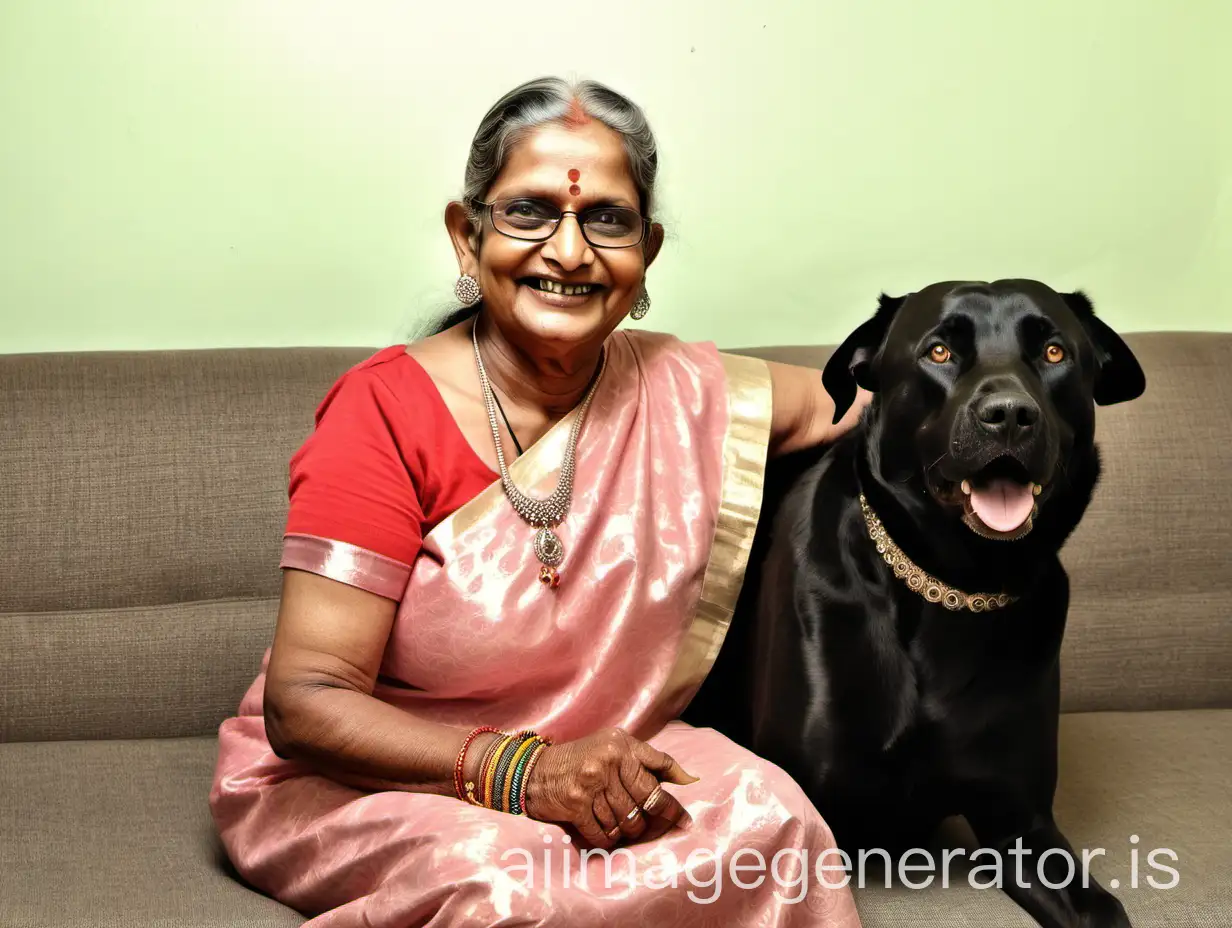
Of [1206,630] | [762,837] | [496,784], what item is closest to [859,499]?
[762,837]

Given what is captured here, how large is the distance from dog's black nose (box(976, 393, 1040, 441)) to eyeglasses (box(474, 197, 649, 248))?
490 mm

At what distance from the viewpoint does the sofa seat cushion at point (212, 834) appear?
1460 millimetres

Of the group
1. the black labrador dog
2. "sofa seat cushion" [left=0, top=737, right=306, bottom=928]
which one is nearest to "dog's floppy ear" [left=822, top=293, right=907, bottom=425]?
the black labrador dog

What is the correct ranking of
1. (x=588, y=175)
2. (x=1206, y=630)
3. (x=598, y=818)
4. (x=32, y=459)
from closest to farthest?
(x=598, y=818)
(x=588, y=175)
(x=32, y=459)
(x=1206, y=630)

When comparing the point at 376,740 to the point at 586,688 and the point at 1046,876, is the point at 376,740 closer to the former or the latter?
the point at 586,688

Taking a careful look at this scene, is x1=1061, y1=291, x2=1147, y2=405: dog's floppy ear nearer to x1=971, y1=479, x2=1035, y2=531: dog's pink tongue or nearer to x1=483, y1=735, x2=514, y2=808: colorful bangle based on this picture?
x1=971, y1=479, x2=1035, y2=531: dog's pink tongue

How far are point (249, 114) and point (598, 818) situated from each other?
1.48 meters

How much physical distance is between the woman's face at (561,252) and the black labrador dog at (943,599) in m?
0.30

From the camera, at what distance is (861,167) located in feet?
8.08

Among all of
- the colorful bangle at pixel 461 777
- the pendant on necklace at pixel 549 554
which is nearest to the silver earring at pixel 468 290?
the pendant on necklace at pixel 549 554

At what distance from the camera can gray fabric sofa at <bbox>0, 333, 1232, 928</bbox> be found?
5.74ft

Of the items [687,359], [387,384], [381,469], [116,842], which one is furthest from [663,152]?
[116,842]

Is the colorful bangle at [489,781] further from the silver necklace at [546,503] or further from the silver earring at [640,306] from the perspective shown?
the silver earring at [640,306]

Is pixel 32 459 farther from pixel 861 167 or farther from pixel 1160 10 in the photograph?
pixel 1160 10
